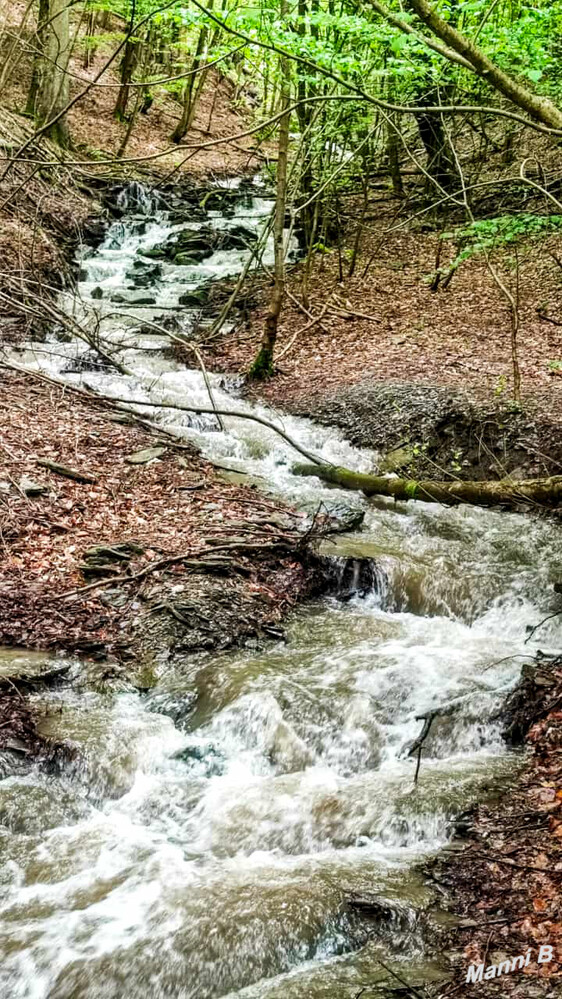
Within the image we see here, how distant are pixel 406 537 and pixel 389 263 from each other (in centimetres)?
998

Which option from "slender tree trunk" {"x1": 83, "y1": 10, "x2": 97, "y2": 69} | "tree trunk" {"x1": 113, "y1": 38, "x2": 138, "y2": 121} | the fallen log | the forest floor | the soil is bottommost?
the soil

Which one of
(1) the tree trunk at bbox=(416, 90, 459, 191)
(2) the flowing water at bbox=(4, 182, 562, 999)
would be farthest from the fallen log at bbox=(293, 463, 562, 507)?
(1) the tree trunk at bbox=(416, 90, 459, 191)

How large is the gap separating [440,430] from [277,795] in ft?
20.6

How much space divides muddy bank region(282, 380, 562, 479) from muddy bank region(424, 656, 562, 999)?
4325 mm

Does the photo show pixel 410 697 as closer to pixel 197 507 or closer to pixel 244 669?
pixel 244 669

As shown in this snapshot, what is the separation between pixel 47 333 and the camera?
13805 millimetres

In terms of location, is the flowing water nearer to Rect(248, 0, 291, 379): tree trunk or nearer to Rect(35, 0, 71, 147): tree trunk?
Rect(248, 0, 291, 379): tree trunk

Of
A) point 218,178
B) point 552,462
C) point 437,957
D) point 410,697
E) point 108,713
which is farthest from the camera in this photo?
point 218,178

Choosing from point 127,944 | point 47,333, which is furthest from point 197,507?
point 47,333

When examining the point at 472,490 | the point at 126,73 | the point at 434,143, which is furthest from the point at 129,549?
the point at 126,73

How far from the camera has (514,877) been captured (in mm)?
3984

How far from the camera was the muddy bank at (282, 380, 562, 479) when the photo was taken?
9469 mm

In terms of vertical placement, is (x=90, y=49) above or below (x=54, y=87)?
above

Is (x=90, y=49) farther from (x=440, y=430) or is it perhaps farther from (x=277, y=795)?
(x=277, y=795)
